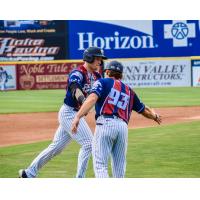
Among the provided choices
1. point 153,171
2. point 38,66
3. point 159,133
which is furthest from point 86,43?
point 153,171

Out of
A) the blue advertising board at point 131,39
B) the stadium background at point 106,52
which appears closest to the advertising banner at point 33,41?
the stadium background at point 106,52

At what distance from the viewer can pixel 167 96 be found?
2242 cm

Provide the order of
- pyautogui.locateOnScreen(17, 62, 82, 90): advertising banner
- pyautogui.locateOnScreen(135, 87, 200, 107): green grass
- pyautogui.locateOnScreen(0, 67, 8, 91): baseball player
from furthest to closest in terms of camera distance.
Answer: pyautogui.locateOnScreen(17, 62, 82, 90): advertising banner, pyautogui.locateOnScreen(0, 67, 8, 91): baseball player, pyautogui.locateOnScreen(135, 87, 200, 107): green grass

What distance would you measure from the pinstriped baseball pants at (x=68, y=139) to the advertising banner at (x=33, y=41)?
15384 millimetres

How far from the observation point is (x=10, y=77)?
22.2 meters

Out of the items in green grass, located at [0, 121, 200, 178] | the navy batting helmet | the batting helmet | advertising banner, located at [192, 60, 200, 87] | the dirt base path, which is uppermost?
the batting helmet

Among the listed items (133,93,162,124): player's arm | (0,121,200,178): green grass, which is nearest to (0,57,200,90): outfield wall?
(0,121,200,178): green grass

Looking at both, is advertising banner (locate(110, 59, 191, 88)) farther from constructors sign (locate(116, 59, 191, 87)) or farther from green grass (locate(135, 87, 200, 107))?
green grass (locate(135, 87, 200, 107))

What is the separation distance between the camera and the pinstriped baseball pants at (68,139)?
7219mm

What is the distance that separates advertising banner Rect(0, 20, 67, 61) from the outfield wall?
49cm

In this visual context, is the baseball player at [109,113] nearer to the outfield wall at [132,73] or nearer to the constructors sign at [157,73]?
Answer: the outfield wall at [132,73]

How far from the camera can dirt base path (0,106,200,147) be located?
12969 millimetres

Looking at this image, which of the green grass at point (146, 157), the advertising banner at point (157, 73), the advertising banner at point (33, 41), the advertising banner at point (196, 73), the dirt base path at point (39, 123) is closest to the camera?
the green grass at point (146, 157)

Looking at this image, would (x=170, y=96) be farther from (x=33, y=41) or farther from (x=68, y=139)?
(x=68, y=139)
